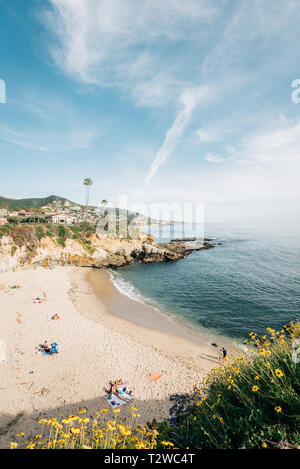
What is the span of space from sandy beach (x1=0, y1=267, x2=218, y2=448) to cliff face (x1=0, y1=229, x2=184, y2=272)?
945 centimetres

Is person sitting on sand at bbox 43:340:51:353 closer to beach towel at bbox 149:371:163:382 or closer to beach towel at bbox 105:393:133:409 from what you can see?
beach towel at bbox 105:393:133:409

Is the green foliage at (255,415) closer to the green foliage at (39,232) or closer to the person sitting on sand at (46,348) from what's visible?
the person sitting on sand at (46,348)

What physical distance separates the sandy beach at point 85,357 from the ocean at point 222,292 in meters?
3.08

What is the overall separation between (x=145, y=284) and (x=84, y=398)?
823 inches

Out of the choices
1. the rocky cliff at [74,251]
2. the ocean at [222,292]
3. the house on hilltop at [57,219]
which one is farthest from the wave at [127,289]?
the house on hilltop at [57,219]

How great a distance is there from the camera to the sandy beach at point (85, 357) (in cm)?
838

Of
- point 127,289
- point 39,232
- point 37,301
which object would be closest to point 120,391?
point 37,301

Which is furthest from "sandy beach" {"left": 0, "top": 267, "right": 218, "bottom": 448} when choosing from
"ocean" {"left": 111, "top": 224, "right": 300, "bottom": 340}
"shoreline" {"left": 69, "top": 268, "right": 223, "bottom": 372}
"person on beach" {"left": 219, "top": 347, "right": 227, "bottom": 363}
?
"ocean" {"left": 111, "top": 224, "right": 300, "bottom": 340}

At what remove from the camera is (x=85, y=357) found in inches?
462

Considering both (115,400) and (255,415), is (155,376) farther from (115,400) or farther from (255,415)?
(255,415)

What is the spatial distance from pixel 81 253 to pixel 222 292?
28667 millimetres

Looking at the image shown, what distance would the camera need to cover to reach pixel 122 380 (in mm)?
10047

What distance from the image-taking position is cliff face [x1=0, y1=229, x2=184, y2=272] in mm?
29859
